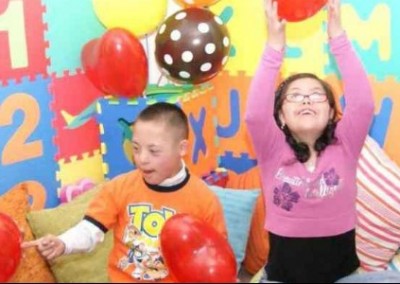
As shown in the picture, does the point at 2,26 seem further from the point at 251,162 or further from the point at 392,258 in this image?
the point at 392,258

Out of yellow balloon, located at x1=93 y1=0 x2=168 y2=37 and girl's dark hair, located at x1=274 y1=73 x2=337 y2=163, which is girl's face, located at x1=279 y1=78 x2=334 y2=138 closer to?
girl's dark hair, located at x1=274 y1=73 x2=337 y2=163

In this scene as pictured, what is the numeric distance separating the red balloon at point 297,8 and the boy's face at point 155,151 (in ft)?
1.29

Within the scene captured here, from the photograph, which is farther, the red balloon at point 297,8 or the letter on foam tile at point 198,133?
the letter on foam tile at point 198,133

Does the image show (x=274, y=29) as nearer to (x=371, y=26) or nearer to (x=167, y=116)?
(x=167, y=116)

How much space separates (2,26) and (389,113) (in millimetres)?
1181

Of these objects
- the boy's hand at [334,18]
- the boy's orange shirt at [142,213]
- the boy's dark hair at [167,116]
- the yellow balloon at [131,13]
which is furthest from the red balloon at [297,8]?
the yellow balloon at [131,13]

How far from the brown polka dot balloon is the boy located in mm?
479

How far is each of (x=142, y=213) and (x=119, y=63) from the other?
60 cm

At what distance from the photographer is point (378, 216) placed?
2.07 m

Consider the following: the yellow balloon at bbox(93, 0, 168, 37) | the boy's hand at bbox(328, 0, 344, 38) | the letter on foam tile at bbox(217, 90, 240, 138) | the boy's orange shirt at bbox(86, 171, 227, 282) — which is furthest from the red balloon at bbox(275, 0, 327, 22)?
the letter on foam tile at bbox(217, 90, 240, 138)

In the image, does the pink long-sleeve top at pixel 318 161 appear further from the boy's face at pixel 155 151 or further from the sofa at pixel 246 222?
the sofa at pixel 246 222

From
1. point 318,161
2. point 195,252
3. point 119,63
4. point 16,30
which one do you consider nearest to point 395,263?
point 318,161

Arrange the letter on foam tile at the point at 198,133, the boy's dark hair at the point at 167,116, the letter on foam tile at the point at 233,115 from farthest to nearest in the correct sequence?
the letter on foam tile at the point at 233,115 < the letter on foam tile at the point at 198,133 < the boy's dark hair at the point at 167,116

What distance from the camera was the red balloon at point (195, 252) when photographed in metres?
1.09
